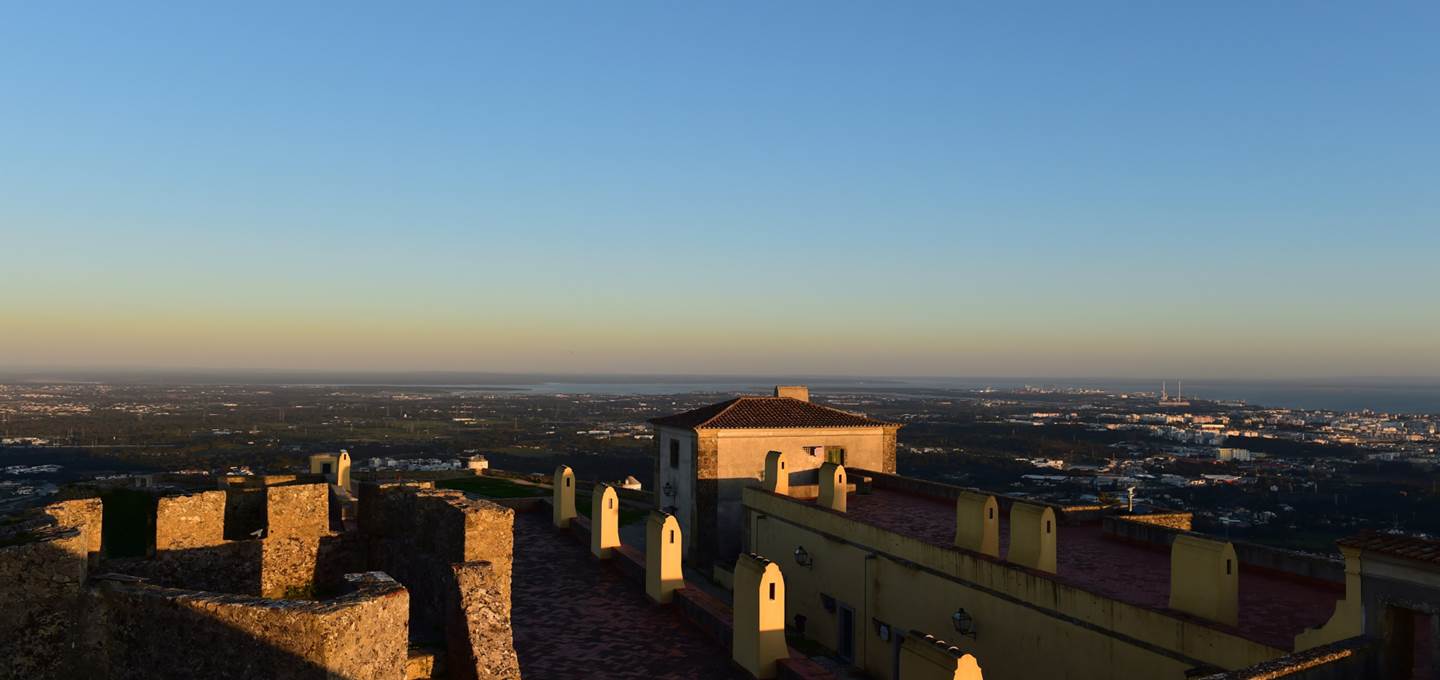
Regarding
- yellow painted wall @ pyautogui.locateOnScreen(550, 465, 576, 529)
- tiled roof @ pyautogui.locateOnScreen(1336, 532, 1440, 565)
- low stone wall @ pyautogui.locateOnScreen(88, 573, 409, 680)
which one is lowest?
yellow painted wall @ pyautogui.locateOnScreen(550, 465, 576, 529)

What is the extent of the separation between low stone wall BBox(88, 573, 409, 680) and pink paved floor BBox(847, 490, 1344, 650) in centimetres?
1011

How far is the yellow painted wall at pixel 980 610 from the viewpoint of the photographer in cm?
1193

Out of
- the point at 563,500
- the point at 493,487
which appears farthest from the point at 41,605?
the point at 493,487

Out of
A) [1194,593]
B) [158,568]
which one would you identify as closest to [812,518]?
[1194,593]

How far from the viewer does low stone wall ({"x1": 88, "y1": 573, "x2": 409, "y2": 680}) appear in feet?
22.9

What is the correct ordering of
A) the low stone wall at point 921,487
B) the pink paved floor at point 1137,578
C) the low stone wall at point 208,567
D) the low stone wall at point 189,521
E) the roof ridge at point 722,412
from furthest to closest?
the roof ridge at point 722,412 < the low stone wall at point 921,487 < the pink paved floor at point 1137,578 < the low stone wall at point 189,521 < the low stone wall at point 208,567

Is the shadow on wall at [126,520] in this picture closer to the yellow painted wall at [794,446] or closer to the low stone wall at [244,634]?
the low stone wall at [244,634]

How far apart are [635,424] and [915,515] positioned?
5077 inches

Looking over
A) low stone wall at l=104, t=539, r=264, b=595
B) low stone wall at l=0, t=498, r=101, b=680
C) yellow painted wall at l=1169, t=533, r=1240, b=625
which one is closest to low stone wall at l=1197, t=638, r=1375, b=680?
yellow painted wall at l=1169, t=533, r=1240, b=625

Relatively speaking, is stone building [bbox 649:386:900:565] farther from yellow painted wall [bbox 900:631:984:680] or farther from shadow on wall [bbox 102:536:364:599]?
yellow painted wall [bbox 900:631:984:680]

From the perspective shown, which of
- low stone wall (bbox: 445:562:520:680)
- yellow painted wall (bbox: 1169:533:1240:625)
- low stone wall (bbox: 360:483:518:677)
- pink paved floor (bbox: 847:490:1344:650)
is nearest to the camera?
low stone wall (bbox: 445:562:520:680)

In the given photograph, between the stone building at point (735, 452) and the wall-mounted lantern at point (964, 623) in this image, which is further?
the stone building at point (735, 452)

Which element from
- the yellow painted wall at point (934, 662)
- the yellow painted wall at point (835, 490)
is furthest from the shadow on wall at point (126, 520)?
the yellow painted wall at point (835, 490)

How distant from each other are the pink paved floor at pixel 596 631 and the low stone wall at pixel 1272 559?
29.8 ft
